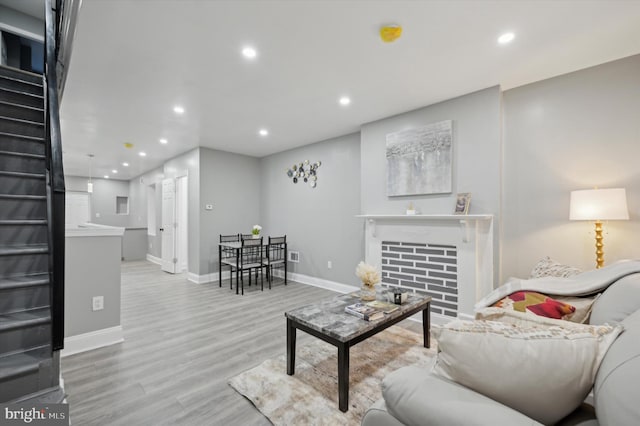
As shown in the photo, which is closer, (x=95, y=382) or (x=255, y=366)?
(x=95, y=382)

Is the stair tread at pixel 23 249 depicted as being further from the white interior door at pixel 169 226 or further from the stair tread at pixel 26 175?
the white interior door at pixel 169 226

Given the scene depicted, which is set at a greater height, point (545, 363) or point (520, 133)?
point (520, 133)

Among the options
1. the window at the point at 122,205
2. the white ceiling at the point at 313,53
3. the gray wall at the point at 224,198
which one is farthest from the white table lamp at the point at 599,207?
the window at the point at 122,205

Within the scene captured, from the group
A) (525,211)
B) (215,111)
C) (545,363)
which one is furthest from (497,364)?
(215,111)

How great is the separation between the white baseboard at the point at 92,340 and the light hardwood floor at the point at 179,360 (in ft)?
0.27

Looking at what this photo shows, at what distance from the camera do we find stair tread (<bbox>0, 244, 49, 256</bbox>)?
6.01ft

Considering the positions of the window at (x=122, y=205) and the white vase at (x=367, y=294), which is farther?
the window at (x=122, y=205)

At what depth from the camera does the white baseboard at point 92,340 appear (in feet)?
8.37

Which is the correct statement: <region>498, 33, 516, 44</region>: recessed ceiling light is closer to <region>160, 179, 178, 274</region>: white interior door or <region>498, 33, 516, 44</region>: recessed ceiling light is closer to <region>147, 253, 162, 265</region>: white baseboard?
<region>160, 179, 178, 274</region>: white interior door

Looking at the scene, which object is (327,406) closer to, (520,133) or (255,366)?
(255,366)

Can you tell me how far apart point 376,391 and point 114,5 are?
325 centimetres

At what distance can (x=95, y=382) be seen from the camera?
6.95ft

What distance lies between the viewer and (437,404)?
83cm

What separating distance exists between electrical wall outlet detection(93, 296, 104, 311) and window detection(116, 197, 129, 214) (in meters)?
8.99
